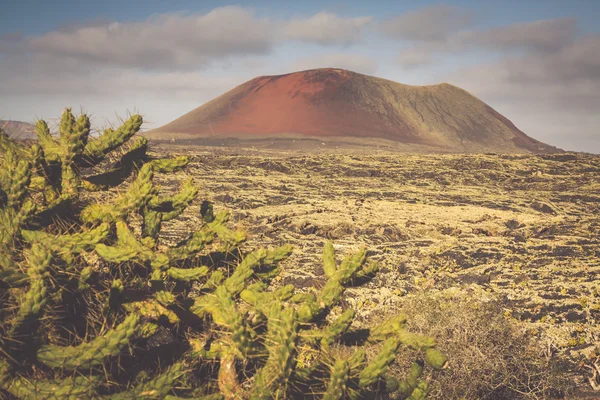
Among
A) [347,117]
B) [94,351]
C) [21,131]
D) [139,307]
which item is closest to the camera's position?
[94,351]

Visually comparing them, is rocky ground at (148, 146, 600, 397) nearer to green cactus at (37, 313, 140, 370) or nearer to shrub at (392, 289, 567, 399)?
shrub at (392, 289, 567, 399)

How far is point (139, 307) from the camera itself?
11.0 feet

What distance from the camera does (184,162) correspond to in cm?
394

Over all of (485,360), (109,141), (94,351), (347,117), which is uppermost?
(347,117)

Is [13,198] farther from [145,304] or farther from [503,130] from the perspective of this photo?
[503,130]

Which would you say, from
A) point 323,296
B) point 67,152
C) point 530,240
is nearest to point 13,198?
point 67,152

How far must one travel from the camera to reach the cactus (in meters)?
2.66

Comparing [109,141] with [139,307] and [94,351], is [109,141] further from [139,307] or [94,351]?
[94,351]

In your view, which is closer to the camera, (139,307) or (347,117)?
(139,307)

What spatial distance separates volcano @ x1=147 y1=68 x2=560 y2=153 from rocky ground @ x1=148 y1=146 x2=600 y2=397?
35808 millimetres

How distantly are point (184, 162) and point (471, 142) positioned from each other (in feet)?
246

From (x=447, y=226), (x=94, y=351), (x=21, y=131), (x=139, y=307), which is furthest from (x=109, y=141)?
(x=447, y=226)

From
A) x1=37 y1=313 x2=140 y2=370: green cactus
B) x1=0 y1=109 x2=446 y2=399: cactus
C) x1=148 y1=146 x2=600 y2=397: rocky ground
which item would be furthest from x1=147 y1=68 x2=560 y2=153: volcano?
x1=37 y1=313 x2=140 y2=370: green cactus

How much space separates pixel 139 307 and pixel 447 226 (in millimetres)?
10215
